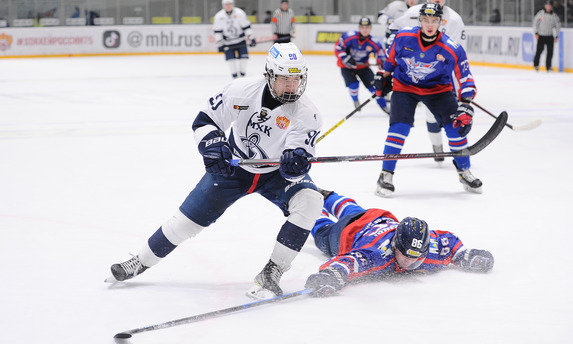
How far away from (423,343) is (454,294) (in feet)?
1.77

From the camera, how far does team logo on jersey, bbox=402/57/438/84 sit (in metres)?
4.87

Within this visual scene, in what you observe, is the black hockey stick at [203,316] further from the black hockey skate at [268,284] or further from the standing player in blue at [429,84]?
the standing player in blue at [429,84]

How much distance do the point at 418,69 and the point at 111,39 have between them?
15.1 m

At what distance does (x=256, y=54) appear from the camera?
19.2 metres

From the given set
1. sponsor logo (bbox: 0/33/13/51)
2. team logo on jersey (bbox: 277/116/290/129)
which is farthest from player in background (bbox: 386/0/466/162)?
sponsor logo (bbox: 0/33/13/51)

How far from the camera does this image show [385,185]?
494 centimetres

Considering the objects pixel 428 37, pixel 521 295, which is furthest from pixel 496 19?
pixel 521 295

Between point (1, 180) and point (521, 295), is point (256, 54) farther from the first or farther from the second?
point (521, 295)

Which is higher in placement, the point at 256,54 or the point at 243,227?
the point at 256,54

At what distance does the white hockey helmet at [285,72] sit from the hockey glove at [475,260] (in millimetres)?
1033

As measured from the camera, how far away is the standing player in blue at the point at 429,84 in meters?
4.82

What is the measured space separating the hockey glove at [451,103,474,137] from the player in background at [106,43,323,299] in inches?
76.6

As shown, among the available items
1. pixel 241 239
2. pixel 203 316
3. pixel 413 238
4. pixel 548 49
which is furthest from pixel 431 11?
pixel 548 49

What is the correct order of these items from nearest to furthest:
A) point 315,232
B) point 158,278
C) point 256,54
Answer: point 158,278 → point 315,232 → point 256,54
